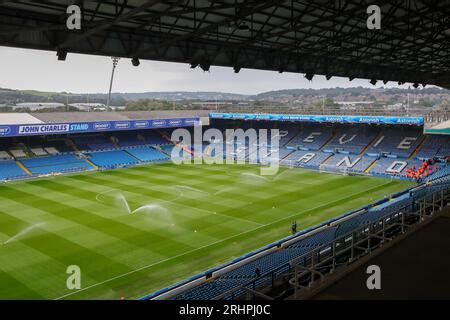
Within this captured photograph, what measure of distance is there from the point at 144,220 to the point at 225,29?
14.1m

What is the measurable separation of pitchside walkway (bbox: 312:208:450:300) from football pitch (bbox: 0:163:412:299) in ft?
38.5

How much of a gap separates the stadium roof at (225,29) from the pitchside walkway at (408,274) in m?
8.60

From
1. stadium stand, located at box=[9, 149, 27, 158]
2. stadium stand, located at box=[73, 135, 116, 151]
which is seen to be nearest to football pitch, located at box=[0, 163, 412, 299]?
stadium stand, located at box=[9, 149, 27, 158]

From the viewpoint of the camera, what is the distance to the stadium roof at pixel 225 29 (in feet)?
40.8

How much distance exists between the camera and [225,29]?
55.1 ft

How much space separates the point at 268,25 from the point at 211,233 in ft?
40.1

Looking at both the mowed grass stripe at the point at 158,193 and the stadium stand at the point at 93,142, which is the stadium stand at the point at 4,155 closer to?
the stadium stand at the point at 93,142

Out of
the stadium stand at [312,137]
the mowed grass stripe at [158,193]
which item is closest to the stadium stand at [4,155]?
the mowed grass stripe at [158,193]

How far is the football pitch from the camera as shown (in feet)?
59.1

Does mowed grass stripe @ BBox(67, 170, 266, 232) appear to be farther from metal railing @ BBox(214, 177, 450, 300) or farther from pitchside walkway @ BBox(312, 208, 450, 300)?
pitchside walkway @ BBox(312, 208, 450, 300)

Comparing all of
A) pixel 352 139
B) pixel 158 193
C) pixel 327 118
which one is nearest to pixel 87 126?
pixel 158 193

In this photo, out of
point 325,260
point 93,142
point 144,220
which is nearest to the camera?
point 325,260

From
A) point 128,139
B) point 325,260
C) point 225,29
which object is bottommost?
point 325,260

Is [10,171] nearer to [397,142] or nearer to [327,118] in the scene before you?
[327,118]
